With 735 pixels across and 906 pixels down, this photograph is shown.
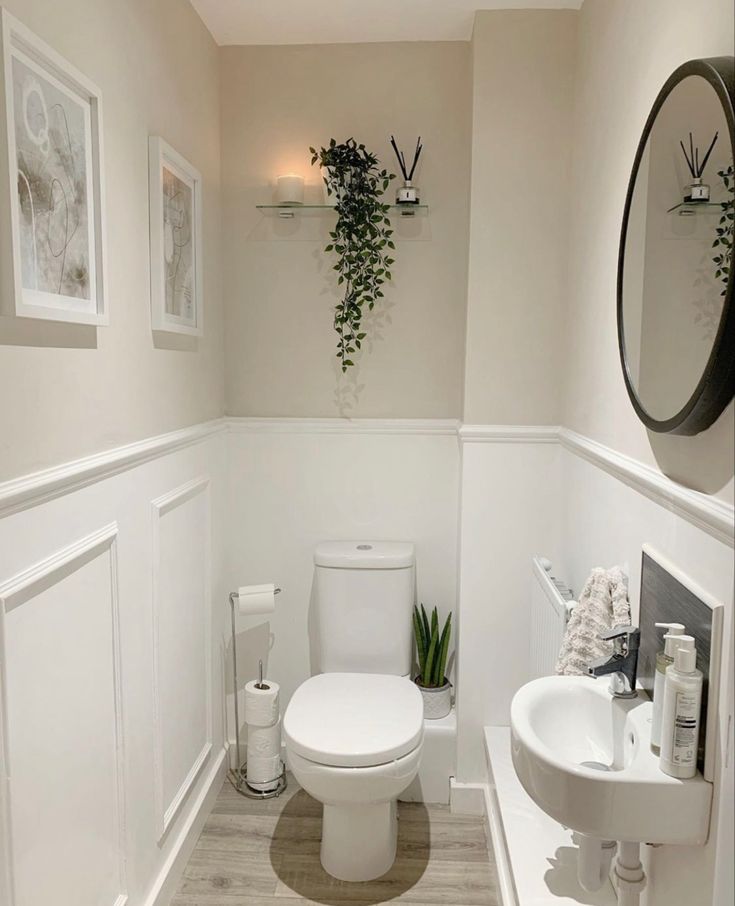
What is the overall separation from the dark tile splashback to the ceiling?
5.56 ft

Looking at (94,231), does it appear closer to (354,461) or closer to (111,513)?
(111,513)

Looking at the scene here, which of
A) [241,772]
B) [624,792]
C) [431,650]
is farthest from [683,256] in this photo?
[241,772]

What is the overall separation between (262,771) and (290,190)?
1.92m

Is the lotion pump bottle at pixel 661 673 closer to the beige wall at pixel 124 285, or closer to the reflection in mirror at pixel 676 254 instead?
the reflection in mirror at pixel 676 254

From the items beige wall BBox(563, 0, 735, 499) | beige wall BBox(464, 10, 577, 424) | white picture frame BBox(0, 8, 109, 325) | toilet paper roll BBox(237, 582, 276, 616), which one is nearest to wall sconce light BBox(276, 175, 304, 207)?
beige wall BBox(464, 10, 577, 424)

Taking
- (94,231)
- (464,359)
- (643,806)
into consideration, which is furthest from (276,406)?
(643,806)

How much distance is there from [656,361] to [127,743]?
4.65 feet

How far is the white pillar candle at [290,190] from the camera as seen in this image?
99.6 inches

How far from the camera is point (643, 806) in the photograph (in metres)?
1.25

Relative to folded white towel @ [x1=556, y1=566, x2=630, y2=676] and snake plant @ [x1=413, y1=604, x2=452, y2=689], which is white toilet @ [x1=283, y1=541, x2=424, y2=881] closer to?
snake plant @ [x1=413, y1=604, x2=452, y2=689]

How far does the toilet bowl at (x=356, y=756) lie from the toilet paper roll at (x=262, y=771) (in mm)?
381

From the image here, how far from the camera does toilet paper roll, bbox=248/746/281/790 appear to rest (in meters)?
2.63

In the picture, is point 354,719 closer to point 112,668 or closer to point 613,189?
point 112,668

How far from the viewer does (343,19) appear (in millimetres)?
2383
